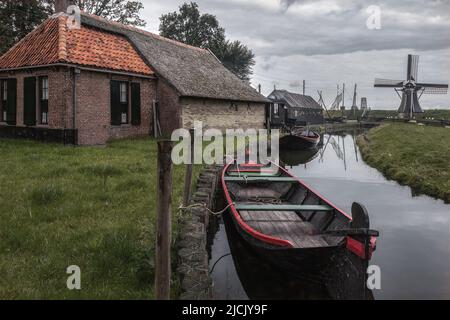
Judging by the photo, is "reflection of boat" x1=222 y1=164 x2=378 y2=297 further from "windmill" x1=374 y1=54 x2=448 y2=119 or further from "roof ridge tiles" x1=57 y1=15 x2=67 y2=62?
"windmill" x1=374 y1=54 x2=448 y2=119

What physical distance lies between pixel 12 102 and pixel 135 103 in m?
5.58

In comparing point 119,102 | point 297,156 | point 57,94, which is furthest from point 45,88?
point 297,156

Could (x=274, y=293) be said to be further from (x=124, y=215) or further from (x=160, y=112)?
(x=160, y=112)

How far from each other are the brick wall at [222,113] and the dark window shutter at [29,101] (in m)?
7.01

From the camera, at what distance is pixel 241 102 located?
89.1 feet

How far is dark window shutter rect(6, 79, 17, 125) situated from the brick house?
5cm

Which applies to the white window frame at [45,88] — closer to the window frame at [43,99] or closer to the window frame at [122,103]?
the window frame at [43,99]

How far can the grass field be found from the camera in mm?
4488

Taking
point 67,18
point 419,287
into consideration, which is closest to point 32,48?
point 67,18

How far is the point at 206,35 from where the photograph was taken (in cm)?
5175

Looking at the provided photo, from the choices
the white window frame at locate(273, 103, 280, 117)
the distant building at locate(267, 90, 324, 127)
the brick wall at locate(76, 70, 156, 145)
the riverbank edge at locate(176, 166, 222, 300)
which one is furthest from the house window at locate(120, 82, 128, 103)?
the white window frame at locate(273, 103, 280, 117)

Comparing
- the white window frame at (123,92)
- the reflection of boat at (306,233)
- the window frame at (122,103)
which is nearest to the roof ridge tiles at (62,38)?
the window frame at (122,103)

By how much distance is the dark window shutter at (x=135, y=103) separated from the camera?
61.9ft
